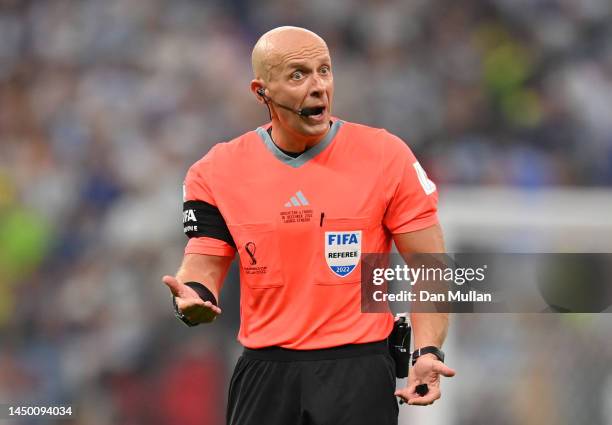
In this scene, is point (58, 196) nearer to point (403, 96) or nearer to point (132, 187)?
point (132, 187)

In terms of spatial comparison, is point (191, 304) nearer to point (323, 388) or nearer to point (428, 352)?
point (323, 388)

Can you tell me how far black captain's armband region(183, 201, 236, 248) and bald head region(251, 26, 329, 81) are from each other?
1.76 ft

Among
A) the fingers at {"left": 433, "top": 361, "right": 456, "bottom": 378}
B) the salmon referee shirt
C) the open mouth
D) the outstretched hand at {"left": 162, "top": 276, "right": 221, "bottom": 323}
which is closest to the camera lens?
the fingers at {"left": 433, "top": 361, "right": 456, "bottom": 378}

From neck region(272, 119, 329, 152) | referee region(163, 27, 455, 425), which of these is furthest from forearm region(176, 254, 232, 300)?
neck region(272, 119, 329, 152)

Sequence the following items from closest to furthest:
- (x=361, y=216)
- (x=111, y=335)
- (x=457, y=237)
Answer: (x=361, y=216) < (x=457, y=237) < (x=111, y=335)

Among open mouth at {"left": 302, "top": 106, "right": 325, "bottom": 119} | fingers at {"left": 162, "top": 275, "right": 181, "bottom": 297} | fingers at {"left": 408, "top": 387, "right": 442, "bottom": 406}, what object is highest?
open mouth at {"left": 302, "top": 106, "right": 325, "bottom": 119}

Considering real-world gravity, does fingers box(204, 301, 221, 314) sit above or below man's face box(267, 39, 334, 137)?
below

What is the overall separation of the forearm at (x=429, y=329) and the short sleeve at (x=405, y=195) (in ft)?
1.01

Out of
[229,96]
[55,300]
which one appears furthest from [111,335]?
[229,96]

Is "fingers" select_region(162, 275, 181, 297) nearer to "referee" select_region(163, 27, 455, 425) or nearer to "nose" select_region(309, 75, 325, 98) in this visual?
"referee" select_region(163, 27, 455, 425)

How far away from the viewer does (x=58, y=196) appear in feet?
27.2

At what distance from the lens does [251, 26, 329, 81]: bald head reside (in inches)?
156

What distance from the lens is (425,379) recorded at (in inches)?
147

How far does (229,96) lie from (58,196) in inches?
59.2
